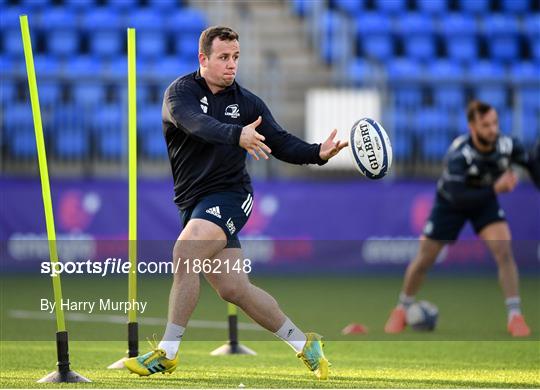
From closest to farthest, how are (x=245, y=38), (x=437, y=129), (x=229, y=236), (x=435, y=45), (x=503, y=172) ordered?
(x=229, y=236) → (x=503, y=172) → (x=437, y=129) → (x=245, y=38) → (x=435, y=45)

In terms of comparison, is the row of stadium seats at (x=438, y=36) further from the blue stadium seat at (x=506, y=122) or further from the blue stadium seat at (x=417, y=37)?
the blue stadium seat at (x=506, y=122)

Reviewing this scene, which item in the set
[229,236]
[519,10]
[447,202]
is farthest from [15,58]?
[229,236]

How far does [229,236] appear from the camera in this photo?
7.28 metres

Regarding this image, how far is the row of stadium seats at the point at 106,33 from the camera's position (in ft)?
67.6

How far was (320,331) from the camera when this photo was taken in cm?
1076

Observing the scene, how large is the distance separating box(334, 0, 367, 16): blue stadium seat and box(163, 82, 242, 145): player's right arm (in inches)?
578

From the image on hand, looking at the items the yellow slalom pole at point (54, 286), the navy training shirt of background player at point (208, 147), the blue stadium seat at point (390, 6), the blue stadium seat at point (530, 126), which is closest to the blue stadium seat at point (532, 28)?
the blue stadium seat at point (390, 6)

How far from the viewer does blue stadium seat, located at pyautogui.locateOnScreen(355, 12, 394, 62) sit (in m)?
21.0

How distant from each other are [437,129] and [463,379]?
34.4 feet

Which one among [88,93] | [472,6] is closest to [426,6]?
[472,6]

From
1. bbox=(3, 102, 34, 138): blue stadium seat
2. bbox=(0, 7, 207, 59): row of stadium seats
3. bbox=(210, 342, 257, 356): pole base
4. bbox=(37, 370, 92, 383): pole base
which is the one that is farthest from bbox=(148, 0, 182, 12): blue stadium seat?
bbox=(37, 370, 92, 383): pole base

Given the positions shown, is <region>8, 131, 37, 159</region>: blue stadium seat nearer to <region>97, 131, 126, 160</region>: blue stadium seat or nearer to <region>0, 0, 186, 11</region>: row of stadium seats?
<region>97, 131, 126, 160</region>: blue stadium seat

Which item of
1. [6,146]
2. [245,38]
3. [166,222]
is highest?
[245,38]

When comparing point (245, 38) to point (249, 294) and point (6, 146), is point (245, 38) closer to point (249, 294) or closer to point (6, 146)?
point (6, 146)
